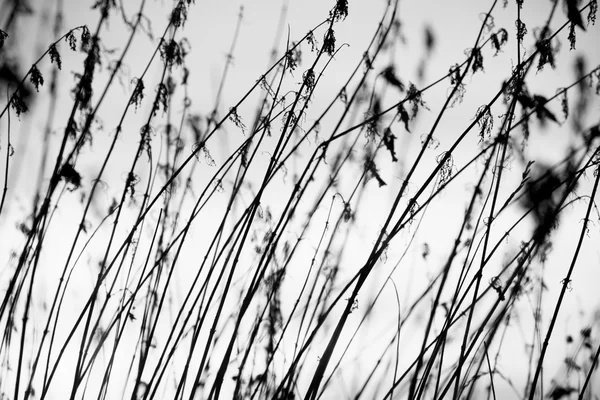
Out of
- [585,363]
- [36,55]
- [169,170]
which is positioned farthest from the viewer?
[585,363]

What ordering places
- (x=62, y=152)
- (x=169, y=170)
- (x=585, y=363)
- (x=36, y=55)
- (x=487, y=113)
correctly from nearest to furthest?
(x=487, y=113) → (x=62, y=152) → (x=36, y=55) → (x=169, y=170) → (x=585, y=363)

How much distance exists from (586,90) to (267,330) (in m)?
1.10

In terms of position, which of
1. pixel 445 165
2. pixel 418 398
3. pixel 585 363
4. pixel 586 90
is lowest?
pixel 418 398

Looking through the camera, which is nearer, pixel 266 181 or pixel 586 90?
pixel 266 181

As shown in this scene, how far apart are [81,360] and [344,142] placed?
2.93ft

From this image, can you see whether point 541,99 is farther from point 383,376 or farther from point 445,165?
point 383,376

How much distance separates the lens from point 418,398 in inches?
42.4

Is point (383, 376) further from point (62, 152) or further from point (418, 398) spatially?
point (62, 152)

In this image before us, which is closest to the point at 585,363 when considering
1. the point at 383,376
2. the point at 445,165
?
the point at 383,376

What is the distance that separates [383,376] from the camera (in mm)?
1507

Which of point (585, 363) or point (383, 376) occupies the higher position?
point (585, 363)

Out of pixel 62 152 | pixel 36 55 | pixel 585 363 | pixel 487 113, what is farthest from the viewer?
pixel 585 363

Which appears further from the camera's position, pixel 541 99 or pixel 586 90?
pixel 586 90

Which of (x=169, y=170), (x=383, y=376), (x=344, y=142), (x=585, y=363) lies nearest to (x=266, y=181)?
(x=344, y=142)
